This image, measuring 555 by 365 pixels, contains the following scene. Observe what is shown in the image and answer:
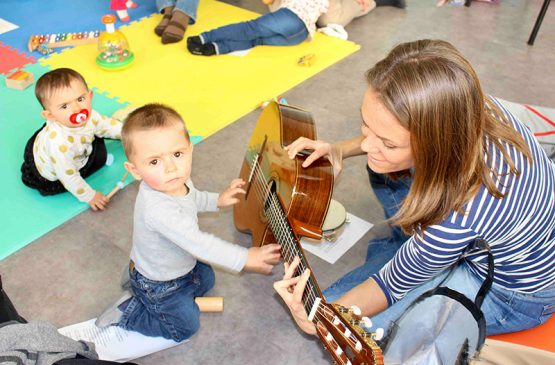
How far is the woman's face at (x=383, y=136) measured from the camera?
44.3 inches

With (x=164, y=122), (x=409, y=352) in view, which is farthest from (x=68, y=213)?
(x=409, y=352)

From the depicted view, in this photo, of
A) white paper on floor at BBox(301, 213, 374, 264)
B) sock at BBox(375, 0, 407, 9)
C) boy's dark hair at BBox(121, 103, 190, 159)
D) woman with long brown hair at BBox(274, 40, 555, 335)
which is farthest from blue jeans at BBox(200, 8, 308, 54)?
woman with long brown hair at BBox(274, 40, 555, 335)

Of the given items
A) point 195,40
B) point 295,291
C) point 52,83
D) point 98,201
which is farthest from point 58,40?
point 295,291

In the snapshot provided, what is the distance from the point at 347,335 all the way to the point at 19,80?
7.42 ft

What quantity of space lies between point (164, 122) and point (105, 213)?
2.61 feet

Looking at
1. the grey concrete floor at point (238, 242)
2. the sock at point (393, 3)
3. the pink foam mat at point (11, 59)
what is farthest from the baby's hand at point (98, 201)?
the sock at point (393, 3)

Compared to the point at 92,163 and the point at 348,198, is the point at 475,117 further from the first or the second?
the point at 92,163

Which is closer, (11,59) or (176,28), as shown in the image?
(11,59)

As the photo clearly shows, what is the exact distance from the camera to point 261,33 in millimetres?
3107

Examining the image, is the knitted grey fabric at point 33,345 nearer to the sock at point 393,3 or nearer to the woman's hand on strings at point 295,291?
the woman's hand on strings at point 295,291

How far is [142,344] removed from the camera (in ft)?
5.28

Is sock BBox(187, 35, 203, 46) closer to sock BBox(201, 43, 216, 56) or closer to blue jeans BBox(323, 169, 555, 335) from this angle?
sock BBox(201, 43, 216, 56)

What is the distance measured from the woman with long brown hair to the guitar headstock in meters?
0.12

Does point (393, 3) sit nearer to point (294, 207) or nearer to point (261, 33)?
point (261, 33)
